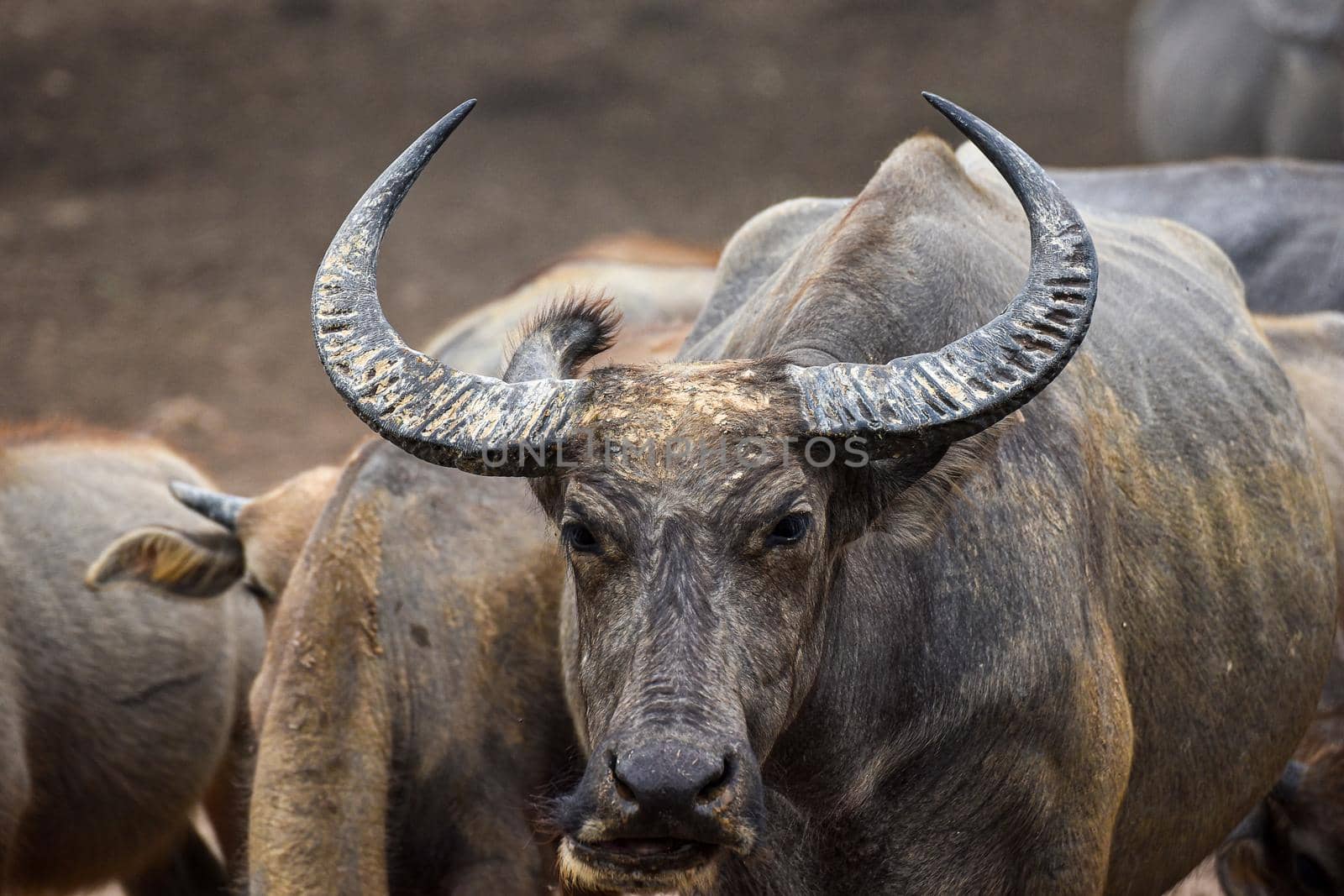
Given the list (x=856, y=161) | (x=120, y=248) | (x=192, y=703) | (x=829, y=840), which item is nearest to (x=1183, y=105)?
(x=856, y=161)

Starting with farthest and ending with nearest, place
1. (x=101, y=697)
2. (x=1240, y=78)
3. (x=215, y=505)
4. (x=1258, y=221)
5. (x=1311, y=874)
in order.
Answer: (x=1240, y=78), (x=1258, y=221), (x=101, y=697), (x=215, y=505), (x=1311, y=874)

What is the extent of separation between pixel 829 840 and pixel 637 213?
43.3ft

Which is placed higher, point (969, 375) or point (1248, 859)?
point (969, 375)

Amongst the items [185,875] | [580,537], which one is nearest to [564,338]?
[580,537]

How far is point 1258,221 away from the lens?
351 inches

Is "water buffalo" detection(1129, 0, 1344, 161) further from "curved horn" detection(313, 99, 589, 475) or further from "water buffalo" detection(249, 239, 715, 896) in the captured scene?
"curved horn" detection(313, 99, 589, 475)

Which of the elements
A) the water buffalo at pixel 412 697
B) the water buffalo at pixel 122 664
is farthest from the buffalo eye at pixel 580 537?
the water buffalo at pixel 122 664

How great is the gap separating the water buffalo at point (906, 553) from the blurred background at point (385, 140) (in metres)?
8.56

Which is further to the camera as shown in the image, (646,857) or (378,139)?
(378,139)

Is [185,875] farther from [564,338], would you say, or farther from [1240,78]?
[1240,78]

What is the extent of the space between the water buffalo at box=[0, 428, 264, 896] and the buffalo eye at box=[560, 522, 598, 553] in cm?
337

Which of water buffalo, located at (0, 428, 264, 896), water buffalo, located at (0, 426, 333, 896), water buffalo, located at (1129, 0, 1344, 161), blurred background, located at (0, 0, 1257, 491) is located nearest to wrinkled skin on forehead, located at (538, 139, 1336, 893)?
water buffalo, located at (0, 426, 333, 896)

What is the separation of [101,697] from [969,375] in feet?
15.6

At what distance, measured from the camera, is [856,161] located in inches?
685
